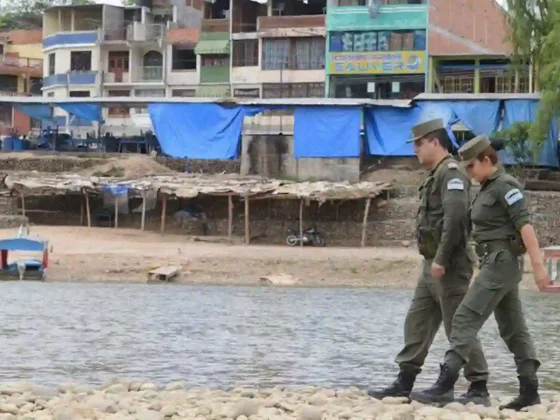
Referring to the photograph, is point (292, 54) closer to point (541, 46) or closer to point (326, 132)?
point (326, 132)

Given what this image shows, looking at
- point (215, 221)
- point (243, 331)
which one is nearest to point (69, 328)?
point (243, 331)

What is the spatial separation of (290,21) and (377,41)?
5.30 m

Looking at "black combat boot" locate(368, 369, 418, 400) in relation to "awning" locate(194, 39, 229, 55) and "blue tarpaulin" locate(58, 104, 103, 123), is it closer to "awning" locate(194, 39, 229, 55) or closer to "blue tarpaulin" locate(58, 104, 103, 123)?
"blue tarpaulin" locate(58, 104, 103, 123)

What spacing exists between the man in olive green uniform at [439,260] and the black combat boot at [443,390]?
0.04m

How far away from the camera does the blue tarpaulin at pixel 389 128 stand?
38375 mm

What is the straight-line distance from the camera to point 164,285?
89.4ft

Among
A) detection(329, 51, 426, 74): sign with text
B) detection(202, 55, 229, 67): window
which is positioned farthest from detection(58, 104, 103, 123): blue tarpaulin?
detection(202, 55, 229, 67): window

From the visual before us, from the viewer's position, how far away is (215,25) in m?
53.2

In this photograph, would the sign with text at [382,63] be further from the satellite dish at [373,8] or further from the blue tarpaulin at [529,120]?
the blue tarpaulin at [529,120]

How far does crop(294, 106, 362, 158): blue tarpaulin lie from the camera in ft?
126

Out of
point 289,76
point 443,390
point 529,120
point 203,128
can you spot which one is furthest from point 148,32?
point 443,390

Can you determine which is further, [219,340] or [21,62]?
[21,62]

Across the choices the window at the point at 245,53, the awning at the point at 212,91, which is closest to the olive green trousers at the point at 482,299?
the window at the point at 245,53

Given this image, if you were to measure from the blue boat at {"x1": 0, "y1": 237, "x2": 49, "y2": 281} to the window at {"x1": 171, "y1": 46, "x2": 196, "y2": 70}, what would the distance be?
87.6 feet
